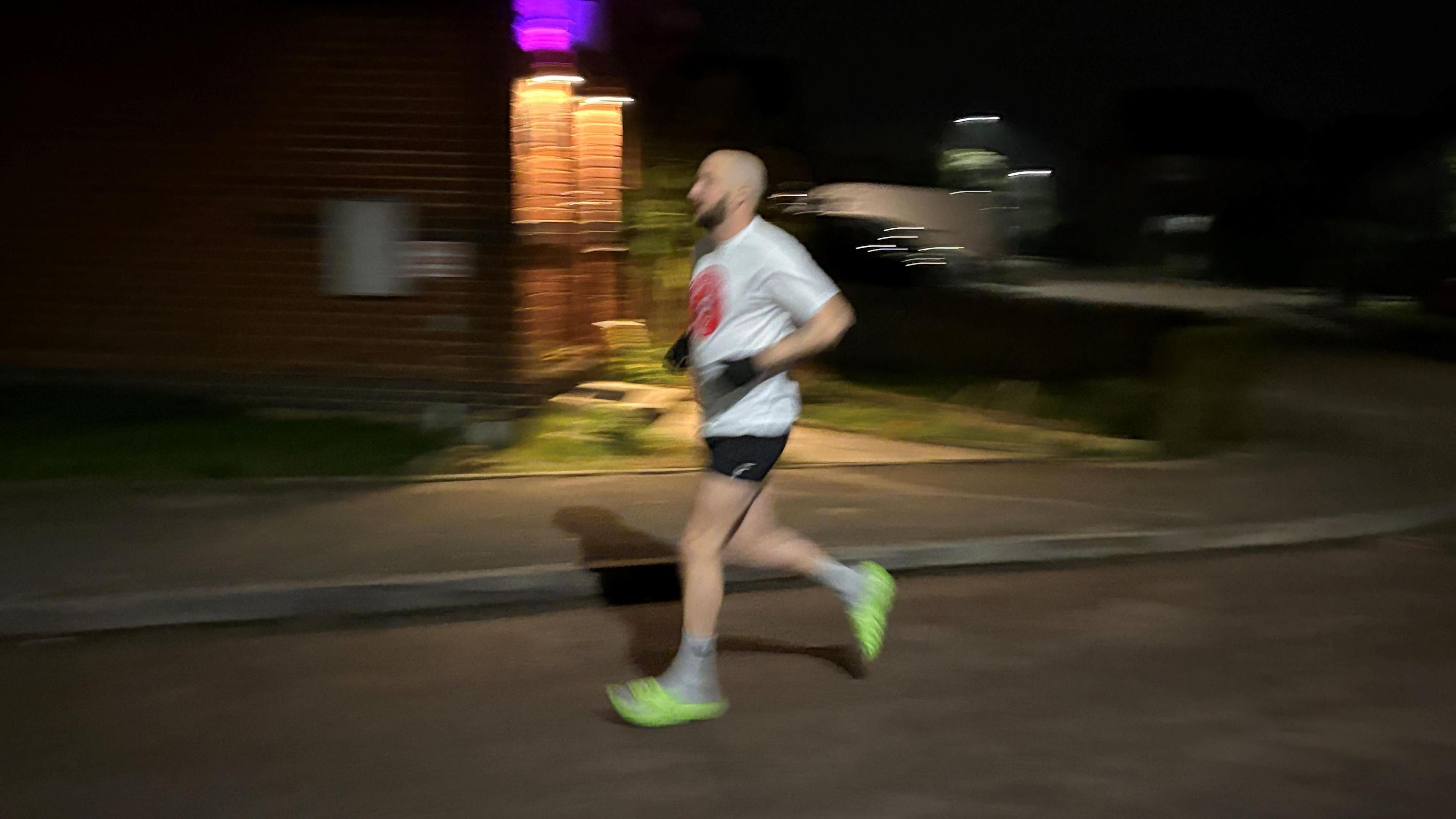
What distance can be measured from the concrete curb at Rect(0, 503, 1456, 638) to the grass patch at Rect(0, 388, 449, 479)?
2770mm

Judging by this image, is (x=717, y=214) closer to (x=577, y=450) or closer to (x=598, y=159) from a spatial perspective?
(x=577, y=450)

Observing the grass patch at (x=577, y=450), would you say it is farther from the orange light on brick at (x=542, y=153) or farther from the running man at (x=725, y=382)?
the running man at (x=725, y=382)

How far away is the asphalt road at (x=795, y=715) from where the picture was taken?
179 inches

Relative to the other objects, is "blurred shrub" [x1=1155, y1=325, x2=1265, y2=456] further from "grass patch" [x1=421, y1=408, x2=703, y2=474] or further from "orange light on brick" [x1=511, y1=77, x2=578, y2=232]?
"orange light on brick" [x1=511, y1=77, x2=578, y2=232]

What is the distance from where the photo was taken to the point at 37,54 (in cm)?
1166

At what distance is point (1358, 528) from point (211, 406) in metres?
8.28

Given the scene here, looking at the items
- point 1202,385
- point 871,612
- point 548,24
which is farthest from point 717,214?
point 1202,385

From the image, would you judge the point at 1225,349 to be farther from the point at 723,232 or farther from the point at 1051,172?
the point at 1051,172

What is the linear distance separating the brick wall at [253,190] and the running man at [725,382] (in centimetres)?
617

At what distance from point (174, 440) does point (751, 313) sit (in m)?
6.62

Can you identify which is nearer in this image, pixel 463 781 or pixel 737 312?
pixel 463 781

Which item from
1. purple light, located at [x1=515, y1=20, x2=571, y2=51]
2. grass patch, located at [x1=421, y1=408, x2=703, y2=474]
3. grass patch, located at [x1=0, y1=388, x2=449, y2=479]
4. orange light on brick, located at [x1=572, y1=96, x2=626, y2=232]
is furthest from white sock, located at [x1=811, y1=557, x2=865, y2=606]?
orange light on brick, located at [x1=572, y1=96, x2=626, y2=232]

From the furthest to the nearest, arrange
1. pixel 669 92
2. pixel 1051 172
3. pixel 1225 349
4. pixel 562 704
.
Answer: pixel 1051 172, pixel 669 92, pixel 1225 349, pixel 562 704

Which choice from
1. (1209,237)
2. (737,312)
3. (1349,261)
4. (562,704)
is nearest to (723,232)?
(737,312)
